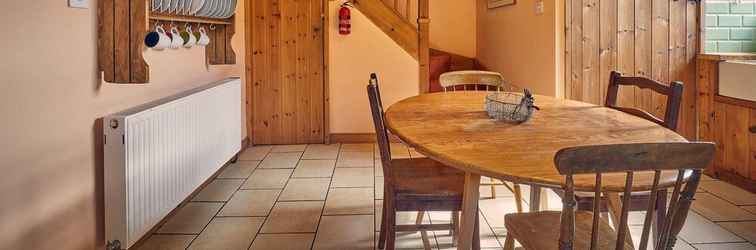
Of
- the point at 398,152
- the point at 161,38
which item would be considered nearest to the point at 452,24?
the point at 398,152

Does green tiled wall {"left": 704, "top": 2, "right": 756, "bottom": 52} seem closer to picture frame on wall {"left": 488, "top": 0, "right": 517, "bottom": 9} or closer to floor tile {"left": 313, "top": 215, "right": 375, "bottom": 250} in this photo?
picture frame on wall {"left": 488, "top": 0, "right": 517, "bottom": 9}

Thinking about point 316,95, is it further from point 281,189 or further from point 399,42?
point 281,189

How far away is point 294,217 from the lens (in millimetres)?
3004

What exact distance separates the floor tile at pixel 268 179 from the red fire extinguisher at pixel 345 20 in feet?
4.90

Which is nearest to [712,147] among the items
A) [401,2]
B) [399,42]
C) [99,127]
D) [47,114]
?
[47,114]

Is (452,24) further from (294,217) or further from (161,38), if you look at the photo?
(161,38)

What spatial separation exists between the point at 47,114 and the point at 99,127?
35 cm

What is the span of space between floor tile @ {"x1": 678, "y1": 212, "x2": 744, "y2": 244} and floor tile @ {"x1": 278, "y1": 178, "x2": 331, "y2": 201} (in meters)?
1.93

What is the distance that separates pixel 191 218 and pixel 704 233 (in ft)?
8.49

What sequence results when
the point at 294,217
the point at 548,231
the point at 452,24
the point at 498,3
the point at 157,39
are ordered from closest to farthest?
1. the point at 548,231
2. the point at 157,39
3. the point at 294,217
4. the point at 498,3
5. the point at 452,24

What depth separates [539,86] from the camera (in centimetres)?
436

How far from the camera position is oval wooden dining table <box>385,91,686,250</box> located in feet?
4.35

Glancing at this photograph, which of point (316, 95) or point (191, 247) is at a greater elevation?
point (316, 95)

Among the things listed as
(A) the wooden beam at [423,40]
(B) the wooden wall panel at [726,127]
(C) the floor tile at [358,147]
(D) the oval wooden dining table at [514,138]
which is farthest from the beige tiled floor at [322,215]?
(A) the wooden beam at [423,40]
